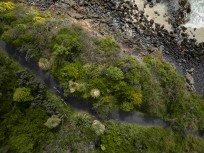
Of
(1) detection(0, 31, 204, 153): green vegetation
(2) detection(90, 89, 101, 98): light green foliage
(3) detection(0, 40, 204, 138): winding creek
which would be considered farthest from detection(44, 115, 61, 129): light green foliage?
(2) detection(90, 89, 101, 98): light green foliage

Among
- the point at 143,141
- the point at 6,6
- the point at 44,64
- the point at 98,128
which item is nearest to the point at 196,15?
the point at 143,141

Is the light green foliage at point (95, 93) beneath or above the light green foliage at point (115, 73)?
beneath

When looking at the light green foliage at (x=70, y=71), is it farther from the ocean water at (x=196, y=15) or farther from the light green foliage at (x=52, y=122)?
the ocean water at (x=196, y=15)

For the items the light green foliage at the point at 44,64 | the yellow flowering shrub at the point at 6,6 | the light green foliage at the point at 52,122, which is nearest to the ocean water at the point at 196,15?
the light green foliage at the point at 44,64

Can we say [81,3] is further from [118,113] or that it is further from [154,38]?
[118,113]

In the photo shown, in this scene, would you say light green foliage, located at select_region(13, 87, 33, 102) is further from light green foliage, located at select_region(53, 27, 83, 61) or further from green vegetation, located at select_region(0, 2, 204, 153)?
light green foliage, located at select_region(53, 27, 83, 61)

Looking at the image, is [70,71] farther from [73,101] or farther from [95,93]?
[95,93]

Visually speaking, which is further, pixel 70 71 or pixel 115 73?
pixel 70 71
